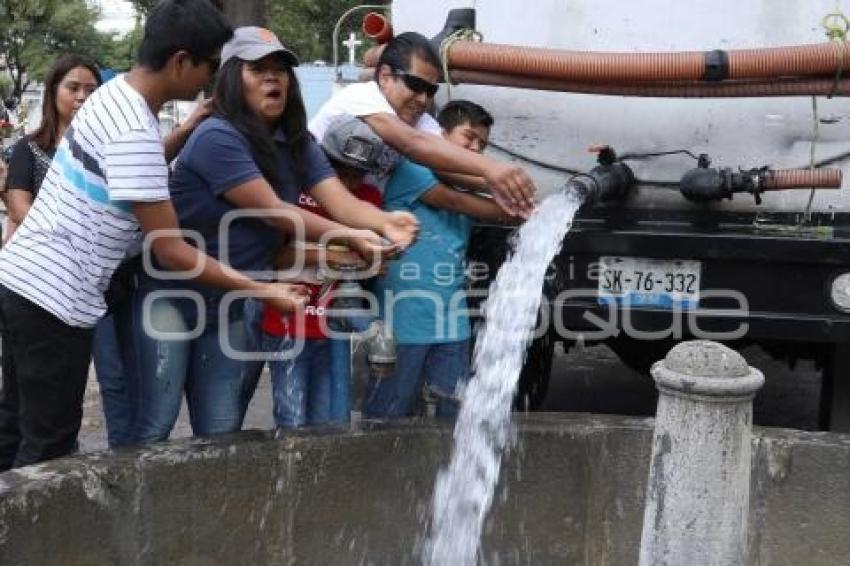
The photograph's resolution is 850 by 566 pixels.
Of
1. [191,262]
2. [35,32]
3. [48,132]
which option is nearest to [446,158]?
[191,262]

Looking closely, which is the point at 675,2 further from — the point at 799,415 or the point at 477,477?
the point at 799,415

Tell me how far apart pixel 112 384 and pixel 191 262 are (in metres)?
0.97

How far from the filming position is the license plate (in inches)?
171

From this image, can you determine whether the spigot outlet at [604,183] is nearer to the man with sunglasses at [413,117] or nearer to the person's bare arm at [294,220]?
the man with sunglasses at [413,117]

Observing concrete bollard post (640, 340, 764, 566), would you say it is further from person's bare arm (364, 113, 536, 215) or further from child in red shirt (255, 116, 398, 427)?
child in red shirt (255, 116, 398, 427)

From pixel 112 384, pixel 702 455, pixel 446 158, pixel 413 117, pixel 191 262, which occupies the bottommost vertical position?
pixel 112 384

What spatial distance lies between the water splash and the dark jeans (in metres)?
1.24

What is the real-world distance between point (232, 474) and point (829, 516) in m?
1.86

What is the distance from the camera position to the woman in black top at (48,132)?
439cm

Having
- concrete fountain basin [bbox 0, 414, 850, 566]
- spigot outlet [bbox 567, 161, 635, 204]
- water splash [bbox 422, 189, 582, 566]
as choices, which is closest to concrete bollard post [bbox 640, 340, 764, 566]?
concrete fountain basin [bbox 0, 414, 850, 566]

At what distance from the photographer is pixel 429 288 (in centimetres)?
398

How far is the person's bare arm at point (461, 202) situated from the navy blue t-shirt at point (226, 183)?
1.68ft

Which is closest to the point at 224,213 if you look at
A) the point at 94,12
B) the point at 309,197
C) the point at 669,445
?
the point at 309,197

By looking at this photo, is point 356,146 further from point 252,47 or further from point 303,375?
point 303,375
